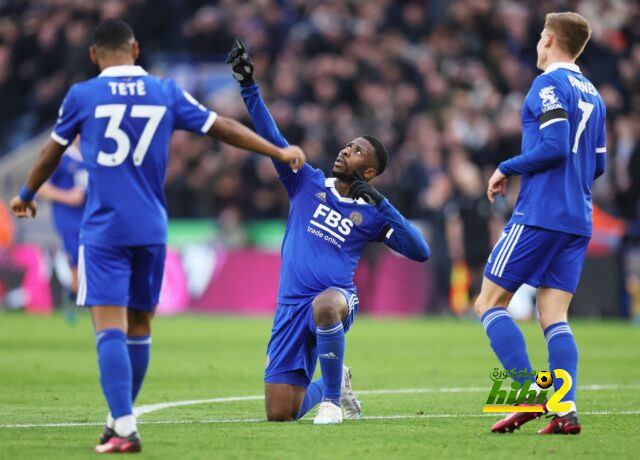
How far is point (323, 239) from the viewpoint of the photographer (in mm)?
8367

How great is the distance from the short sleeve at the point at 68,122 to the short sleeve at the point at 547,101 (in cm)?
264

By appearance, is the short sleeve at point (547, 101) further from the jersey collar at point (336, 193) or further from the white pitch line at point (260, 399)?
the white pitch line at point (260, 399)

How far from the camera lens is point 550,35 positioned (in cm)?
753

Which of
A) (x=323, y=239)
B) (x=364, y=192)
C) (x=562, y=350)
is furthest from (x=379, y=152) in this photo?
(x=562, y=350)

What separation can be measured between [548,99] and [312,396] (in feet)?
8.23

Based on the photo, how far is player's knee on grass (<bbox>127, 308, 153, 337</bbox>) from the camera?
6910 millimetres

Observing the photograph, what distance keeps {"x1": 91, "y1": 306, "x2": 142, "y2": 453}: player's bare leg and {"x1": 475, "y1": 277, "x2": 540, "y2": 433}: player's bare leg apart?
2.19 meters

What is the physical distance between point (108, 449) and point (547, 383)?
257 cm

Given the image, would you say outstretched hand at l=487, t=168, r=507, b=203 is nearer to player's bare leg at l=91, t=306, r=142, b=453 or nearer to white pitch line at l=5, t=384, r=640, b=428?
white pitch line at l=5, t=384, r=640, b=428

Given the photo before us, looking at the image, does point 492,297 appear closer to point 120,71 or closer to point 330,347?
point 330,347

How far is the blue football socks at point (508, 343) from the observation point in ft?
24.0

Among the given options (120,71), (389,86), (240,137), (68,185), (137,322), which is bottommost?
(137,322)

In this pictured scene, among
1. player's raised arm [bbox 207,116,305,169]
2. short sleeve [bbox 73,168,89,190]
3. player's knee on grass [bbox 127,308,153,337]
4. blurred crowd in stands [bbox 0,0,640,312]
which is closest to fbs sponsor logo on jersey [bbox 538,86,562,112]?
player's raised arm [bbox 207,116,305,169]

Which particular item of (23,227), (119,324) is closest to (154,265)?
(119,324)
